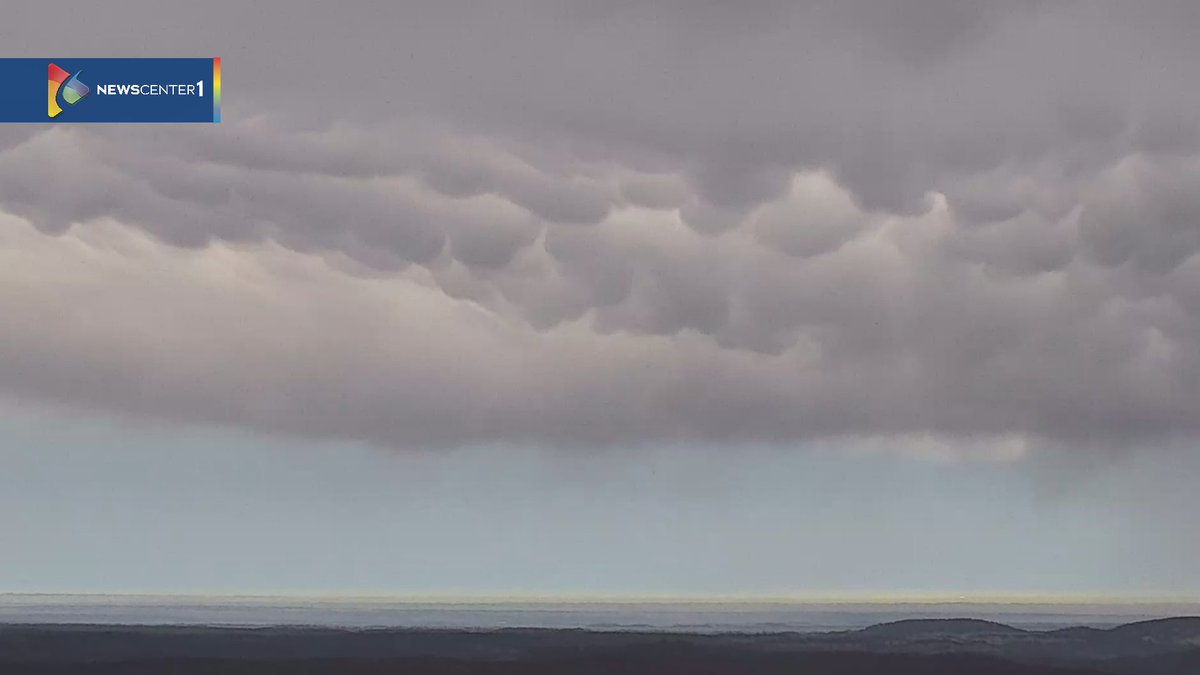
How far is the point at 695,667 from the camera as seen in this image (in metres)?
61.5

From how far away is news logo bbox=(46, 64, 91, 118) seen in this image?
3891cm

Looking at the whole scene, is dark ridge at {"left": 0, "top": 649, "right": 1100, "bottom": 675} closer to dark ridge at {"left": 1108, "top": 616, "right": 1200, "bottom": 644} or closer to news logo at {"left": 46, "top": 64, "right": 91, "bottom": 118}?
dark ridge at {"left": 1108, "top": 616, "right": 1200, "bottom": 644}

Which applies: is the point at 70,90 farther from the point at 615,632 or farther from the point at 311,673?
the point at 615,632

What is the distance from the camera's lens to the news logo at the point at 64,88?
3891cm

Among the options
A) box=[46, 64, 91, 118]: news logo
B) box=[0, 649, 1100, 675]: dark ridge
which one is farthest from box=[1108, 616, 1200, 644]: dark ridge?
box=[46, 64, 91, 118]: news logo

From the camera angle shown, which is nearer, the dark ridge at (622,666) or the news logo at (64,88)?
the news logo at (64,88)

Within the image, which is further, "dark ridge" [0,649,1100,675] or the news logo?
"dark ridge" [0,649,1100,675]

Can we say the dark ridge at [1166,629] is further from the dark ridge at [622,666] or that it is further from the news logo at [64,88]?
the news logo at [64,88]

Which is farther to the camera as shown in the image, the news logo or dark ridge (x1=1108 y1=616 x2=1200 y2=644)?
dark ridge (x1=1108 y1=616 x2=1200 y2=644)

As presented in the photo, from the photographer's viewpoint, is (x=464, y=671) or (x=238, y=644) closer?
(x=464, y=671)

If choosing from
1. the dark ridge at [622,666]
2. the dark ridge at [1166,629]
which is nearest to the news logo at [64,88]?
the dark ridge at [622,666]

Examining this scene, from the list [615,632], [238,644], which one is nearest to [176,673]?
[238,644]

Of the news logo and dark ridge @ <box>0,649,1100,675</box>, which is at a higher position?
the news logo

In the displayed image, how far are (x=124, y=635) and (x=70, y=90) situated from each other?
41133mm
